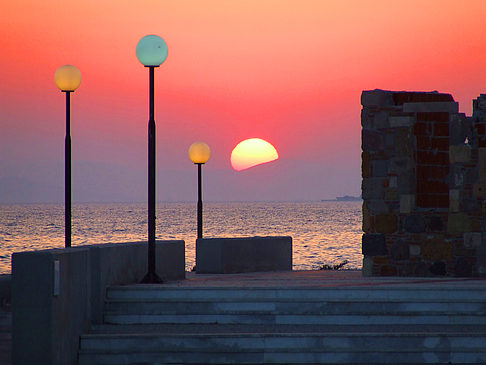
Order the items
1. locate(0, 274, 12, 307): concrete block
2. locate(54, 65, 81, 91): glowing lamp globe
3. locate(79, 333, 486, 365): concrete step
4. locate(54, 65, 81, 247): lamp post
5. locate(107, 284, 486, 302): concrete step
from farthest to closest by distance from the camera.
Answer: locate(54, 65, 81, 91): glowing lamp globe → locate(54, 65, 81, 247): lamp post → locate(0, 274, 12, 307): concrete block → locate(107, 284, 486, 302): concrete step → locate(79, 333, 486, 365): concrete step

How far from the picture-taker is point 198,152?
22016 mm

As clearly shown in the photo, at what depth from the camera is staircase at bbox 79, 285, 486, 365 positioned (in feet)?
34.9

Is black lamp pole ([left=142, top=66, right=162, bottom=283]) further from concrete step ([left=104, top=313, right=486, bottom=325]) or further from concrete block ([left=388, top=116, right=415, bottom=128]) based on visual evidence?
concrete block ([left=388, top=116, right=415, bottom=128])

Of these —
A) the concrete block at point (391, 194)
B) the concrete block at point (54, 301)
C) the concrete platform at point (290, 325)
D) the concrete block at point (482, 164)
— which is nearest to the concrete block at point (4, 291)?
the concrete platform at point (290, 325)

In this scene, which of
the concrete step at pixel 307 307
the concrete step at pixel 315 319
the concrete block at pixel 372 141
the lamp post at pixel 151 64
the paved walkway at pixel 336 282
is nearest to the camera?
the concrete step at pixel 315 319

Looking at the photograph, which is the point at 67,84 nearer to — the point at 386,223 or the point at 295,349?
the point at 386,223

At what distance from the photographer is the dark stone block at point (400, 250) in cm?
1653

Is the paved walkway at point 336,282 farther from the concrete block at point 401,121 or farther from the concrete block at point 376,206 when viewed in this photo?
the concrete block at point 401,121

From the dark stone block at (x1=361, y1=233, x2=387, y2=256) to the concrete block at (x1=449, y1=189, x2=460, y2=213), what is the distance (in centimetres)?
148

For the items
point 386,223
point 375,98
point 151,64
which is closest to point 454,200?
point 386,223

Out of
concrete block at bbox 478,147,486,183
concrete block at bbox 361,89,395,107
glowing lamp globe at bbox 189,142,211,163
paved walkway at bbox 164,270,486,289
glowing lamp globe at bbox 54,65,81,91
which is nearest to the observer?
paved walkway at bbox 164,270,486,289

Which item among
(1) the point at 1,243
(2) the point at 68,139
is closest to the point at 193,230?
(1) the point at 1,243

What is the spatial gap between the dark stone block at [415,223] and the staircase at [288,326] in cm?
441

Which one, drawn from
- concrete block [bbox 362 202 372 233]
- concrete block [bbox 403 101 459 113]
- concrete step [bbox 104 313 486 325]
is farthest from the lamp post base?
concrete block [bbox 403 101 459 113]
